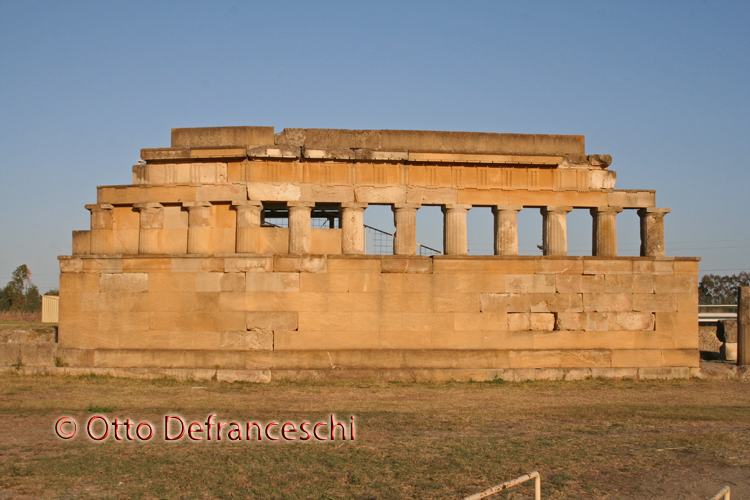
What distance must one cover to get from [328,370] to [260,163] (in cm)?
545

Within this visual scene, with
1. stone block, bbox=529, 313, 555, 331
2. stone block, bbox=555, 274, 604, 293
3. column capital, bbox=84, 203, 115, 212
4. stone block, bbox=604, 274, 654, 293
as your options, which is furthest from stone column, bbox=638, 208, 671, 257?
column capital, bbox=84, 203, 115, 212

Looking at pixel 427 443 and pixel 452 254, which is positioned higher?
pixel 452 254

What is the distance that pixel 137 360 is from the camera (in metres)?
16.3

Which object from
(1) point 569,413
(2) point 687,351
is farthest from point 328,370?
(2) point 687,351

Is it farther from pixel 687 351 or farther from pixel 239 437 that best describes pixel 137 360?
pixel 687 351

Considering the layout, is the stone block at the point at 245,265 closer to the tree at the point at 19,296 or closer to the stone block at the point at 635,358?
the stone block at the point at 635,358

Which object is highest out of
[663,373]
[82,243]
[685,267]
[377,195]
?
[377,195]

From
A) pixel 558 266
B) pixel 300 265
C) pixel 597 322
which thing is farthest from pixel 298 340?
pixel 597 322

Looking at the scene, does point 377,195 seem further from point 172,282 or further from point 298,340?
point 172,282

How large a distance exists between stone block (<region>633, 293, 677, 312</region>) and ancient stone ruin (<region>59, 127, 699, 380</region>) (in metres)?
0.04

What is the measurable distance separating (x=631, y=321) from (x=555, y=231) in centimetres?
297

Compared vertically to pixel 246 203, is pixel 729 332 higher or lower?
lower

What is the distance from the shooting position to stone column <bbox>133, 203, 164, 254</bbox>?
17.1 metres

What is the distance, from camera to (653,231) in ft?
59.1
